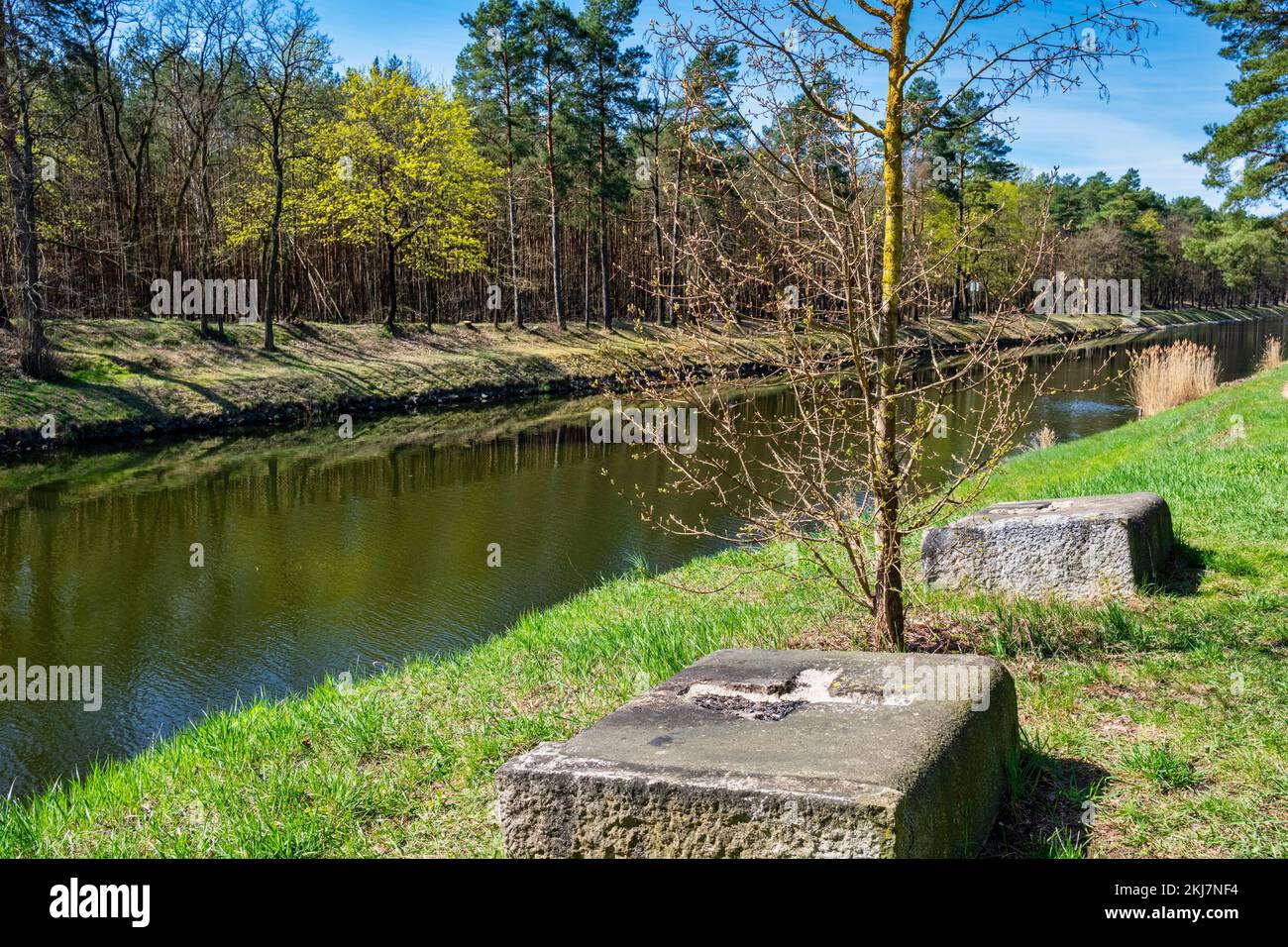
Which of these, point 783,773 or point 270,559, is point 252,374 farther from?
point 783,773

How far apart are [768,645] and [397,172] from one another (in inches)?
1298

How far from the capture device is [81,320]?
29.2 metres

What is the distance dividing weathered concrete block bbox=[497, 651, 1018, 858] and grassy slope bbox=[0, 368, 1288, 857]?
0.54 metres

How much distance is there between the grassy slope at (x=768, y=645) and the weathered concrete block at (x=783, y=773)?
1.76 feet

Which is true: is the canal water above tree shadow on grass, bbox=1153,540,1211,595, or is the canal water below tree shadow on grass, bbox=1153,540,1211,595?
below

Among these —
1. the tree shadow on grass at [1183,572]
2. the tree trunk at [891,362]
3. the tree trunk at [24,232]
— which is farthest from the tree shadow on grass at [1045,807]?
the tree trunk at [24,232]

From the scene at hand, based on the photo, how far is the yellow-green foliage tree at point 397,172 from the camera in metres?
34.7

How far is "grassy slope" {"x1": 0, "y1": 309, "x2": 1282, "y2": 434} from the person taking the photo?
2464cm

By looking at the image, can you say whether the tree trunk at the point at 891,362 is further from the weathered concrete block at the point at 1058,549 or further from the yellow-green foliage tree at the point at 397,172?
the yellow-green foliage tree at the point at 397,172

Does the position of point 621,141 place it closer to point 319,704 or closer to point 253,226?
point 253,226

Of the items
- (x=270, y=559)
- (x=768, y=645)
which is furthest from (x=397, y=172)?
(x=768, y=645)

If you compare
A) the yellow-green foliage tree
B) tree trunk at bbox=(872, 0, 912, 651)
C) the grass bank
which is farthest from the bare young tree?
the yellow-green foliage tree

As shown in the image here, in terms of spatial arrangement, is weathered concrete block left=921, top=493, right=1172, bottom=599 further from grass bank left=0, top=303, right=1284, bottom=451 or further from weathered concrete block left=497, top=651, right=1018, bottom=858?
grass bank left=0, top=303, right=1284, bottom=451

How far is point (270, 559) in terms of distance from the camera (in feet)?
47.0
